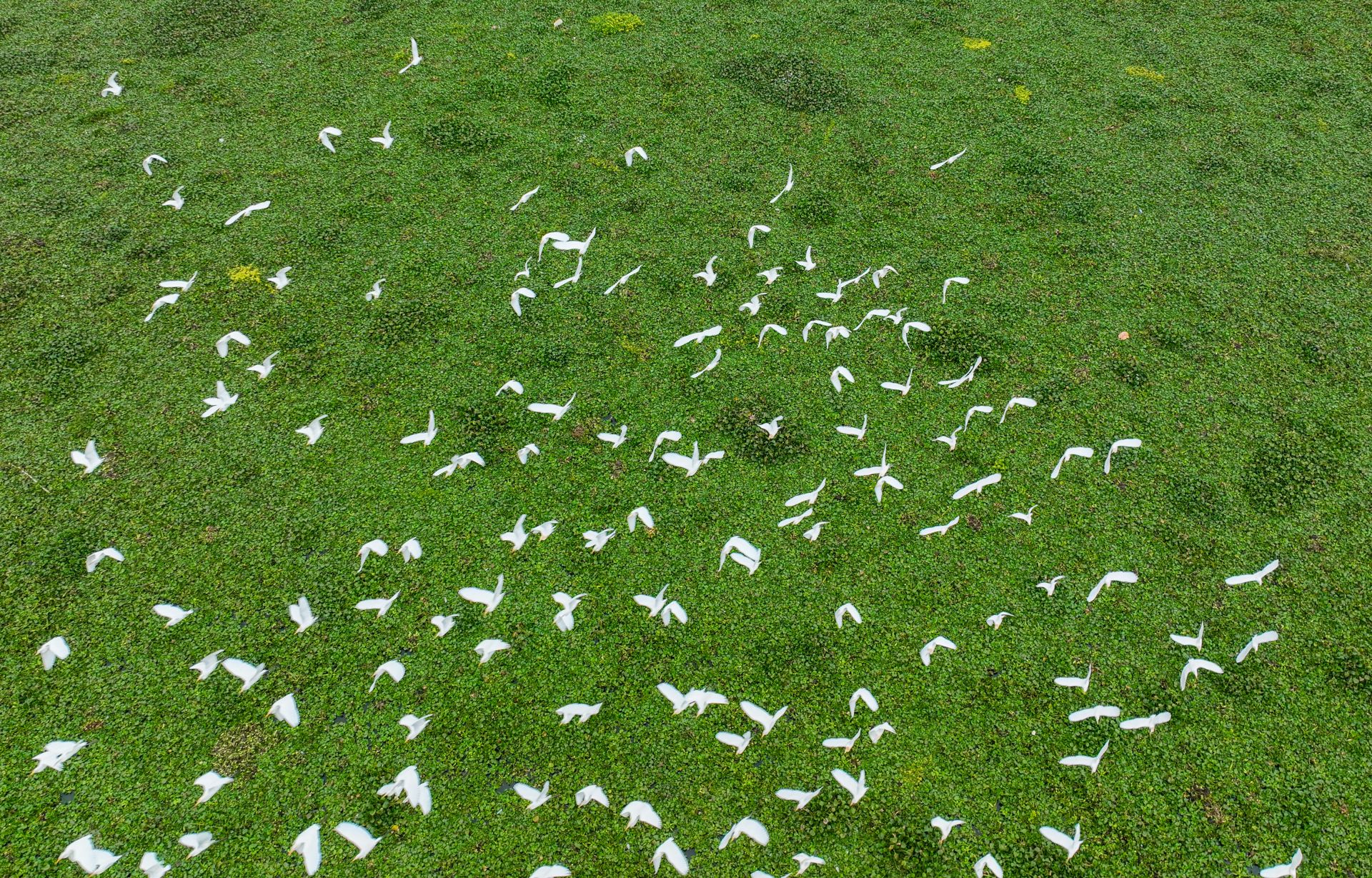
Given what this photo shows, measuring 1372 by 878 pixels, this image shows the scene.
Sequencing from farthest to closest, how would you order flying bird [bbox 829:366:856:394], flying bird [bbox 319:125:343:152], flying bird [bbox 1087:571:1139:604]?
flying bird [bbox 319:125:343:152] < flying bird [bbox 829:366:856:394] < flying bird [bbox 1087:571:1139:604]

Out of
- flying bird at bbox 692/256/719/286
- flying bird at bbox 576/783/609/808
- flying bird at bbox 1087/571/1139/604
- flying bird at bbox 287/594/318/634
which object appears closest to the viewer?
flying bird at bbox 576/783/609/808

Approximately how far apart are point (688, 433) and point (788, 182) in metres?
1.70

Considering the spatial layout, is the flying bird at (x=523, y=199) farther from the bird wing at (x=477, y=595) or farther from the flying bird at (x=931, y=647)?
the flying bird at (x=931, y=647)

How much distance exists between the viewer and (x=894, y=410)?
122 inches

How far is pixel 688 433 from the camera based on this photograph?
3.02 meters

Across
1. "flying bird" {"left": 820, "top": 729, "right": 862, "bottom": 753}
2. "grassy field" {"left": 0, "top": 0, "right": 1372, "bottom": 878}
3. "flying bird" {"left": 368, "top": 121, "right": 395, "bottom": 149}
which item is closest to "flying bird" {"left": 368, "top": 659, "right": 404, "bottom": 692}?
"grassy field" {"left": 0, "top": 0, "right": 1372, "bottom": 878}

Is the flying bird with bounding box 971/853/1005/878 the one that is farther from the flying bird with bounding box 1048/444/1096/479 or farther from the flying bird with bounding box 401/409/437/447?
the flying bird with bounding box 401/409/437/447

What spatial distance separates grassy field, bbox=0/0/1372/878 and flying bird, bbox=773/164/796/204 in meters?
0.04

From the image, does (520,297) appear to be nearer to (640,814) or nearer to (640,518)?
(640,518)

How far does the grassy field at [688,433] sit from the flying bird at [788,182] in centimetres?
4

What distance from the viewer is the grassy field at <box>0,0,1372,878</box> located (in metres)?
2.22

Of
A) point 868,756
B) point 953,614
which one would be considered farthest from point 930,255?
point 868,756

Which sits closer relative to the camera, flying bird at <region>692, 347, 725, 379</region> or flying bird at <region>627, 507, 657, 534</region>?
flying bird at <region>627, 507, 657, 534</region>

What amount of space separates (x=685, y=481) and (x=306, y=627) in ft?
4.48
